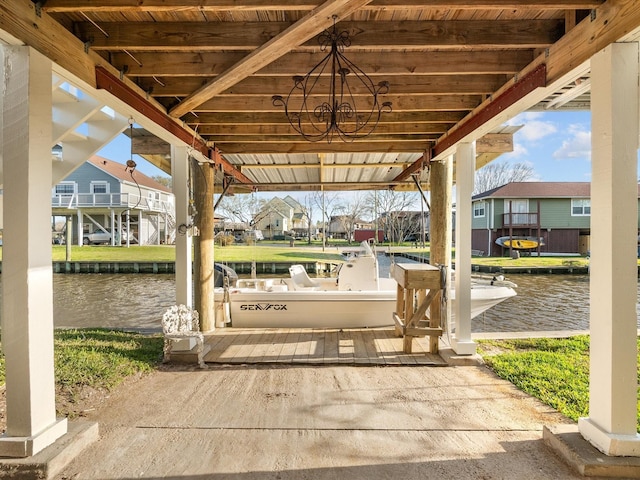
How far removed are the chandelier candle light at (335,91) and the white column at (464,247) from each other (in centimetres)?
121

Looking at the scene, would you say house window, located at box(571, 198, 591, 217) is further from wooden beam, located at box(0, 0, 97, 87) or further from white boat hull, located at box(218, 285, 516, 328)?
wooden beam, located at box(0, 0, 97, 87)

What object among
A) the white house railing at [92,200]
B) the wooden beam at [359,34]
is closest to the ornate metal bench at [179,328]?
the wooden beam at [359,34]

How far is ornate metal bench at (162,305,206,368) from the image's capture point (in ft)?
13.3

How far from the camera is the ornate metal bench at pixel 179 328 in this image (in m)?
4.06

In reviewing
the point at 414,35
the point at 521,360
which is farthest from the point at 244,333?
the point at 414,35

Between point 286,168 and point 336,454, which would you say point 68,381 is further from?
point 286,168

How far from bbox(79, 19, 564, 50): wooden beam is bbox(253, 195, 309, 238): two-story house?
1471 inches

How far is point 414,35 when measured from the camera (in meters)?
2.76

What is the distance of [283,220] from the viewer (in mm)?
45312

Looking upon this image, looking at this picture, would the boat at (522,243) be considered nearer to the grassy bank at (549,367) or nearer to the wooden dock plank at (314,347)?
the grassy bank at (549,367)

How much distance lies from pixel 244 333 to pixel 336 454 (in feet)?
10.7

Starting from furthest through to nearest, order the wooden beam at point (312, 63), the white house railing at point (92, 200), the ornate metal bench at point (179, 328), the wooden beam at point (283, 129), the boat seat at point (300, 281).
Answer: the white house railing at point (92, 200) < the boat seat at point (300, 281) < the wooden beam at point (283, 129) < the ornate metal bench at point (179, 328) < the wooden beam at point (312, 63)

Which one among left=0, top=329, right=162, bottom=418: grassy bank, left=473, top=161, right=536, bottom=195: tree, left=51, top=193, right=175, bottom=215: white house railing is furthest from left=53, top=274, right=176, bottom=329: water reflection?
left=473, top=161, right=536, bottom=195: tree

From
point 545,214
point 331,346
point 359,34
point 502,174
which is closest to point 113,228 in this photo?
point 331,346
